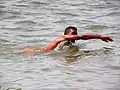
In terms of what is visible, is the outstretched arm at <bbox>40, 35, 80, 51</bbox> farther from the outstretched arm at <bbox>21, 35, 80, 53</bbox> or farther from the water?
the water

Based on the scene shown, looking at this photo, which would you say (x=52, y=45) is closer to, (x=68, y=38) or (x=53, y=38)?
(x=68, y=38)

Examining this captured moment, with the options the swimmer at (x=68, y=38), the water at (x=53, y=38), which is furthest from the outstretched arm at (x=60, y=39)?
the water at (x=53, y=38)

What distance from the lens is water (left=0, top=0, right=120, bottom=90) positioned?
23.9 feet

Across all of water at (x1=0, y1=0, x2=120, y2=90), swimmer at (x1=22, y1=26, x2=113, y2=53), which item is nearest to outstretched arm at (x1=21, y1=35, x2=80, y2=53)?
swimmer at (x1=22, y1=26, x2=113, y2=53)

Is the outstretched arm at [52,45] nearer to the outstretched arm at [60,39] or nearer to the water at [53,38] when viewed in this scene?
the outstretched arm at [60,39]

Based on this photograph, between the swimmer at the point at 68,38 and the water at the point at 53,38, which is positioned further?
the swimmer at the point at 68,38

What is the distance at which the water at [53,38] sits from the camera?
23.9ft

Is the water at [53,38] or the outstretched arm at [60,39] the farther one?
the outstretched arm at [60,39]

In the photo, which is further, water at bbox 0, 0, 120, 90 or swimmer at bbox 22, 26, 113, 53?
swimmer at bbox 22, 26, 113, 53

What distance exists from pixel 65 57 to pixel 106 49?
1.13m

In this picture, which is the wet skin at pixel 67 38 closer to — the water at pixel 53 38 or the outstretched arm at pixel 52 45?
the outstretched arm at pixel 52 45

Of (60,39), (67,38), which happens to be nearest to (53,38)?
(60,39)

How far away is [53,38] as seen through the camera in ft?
37.6

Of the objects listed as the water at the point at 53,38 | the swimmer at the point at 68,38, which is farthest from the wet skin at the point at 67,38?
the water at the point at 53,38
